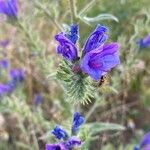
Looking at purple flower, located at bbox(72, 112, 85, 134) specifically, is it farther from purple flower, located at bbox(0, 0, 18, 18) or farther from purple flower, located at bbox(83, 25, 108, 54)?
purple flower, located at bbox(0, 0, 18, 18)

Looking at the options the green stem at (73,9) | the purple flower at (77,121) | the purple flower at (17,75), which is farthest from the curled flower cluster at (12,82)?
the purple flower at (77,121)

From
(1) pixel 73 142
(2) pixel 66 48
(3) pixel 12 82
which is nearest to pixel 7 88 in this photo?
(3) pixel 12 82

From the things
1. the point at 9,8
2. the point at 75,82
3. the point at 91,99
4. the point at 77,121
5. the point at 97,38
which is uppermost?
the point at 9,8

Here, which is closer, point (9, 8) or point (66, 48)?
point (66, 48)

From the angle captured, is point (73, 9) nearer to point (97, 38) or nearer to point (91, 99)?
point (97, 38)

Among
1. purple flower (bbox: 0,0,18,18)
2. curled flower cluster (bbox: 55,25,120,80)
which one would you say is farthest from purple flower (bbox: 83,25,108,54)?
purple flower (bbox: 0,0,18,18)

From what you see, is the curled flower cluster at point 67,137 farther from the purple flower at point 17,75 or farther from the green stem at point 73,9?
the purple flower at point 17,75

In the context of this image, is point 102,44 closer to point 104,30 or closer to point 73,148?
point 104,30
